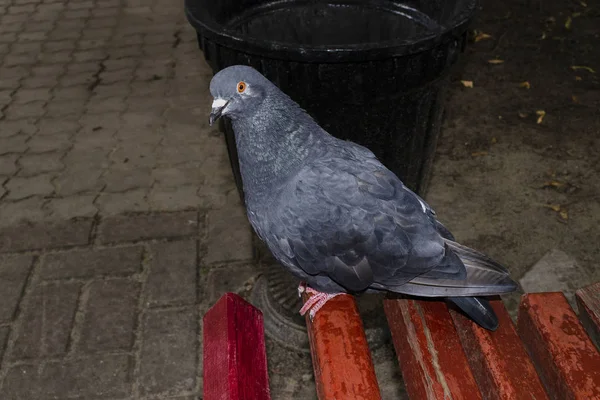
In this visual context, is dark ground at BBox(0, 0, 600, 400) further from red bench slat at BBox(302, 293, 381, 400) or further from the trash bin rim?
the trash bin rim

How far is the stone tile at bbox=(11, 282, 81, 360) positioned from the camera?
9.83ft

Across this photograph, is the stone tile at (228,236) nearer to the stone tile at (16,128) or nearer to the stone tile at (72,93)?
the stone tile at (16,128)

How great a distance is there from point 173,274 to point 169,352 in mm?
501

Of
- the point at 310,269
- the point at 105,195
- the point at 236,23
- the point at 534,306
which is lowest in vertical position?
the point at 105,195

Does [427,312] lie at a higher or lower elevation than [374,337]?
higher

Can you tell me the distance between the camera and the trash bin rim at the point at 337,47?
77.1 inches

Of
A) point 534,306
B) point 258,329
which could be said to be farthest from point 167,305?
point 534,306

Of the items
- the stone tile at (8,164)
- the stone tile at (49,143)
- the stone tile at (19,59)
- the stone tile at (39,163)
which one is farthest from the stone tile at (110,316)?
the stone tile at (19,59)

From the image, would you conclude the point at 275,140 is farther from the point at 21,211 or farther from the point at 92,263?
the point at 21,211

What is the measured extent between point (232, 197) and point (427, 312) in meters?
2.31

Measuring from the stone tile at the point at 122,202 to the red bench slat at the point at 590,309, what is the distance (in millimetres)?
2714

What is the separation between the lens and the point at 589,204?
3748mm

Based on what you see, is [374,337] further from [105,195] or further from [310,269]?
[105,195]

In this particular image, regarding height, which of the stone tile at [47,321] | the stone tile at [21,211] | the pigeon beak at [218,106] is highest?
the pigeon beak at [218,106]
